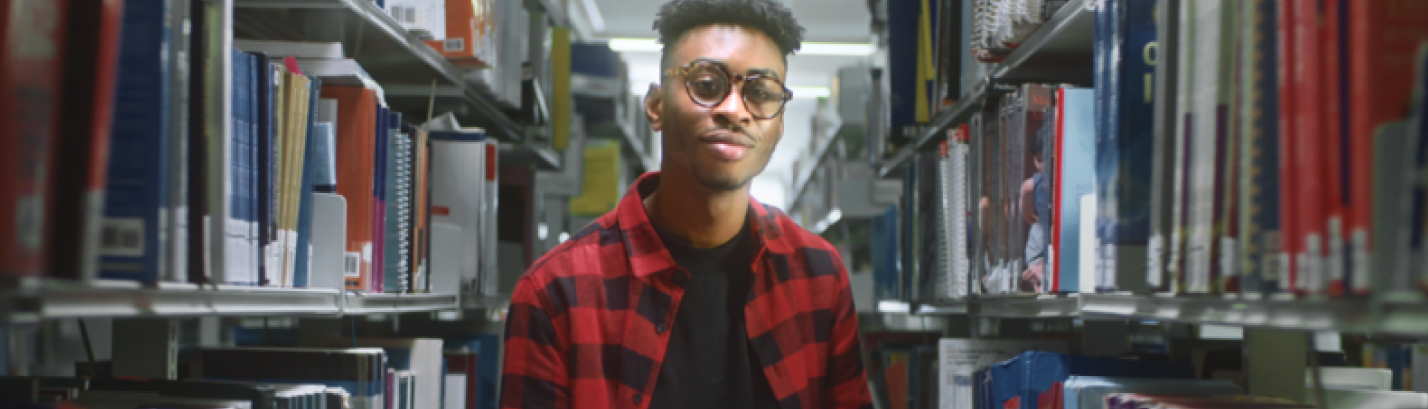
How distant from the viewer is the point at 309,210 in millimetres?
1329

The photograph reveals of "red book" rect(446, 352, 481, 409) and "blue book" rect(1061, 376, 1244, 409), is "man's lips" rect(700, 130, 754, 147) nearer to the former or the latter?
"blue book" rect(1061, 376, 1244, 409)

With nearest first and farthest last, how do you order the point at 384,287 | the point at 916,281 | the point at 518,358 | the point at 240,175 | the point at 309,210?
1. the point at 240,175
2. the point at 309,210
3. the point at 518,358
4. the point at 384,287
5. the point at 916,281

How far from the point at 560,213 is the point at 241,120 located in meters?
3.09

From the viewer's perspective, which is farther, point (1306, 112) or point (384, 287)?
point (384, 287)

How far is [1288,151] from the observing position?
68 centimetres

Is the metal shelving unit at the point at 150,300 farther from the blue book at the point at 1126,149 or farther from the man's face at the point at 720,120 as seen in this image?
the blue book at the point at 1126,149

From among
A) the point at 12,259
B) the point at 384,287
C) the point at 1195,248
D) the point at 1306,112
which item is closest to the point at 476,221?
the point at 384,287

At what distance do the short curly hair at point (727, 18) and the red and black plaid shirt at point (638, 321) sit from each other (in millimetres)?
291

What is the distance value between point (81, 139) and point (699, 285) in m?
0.97

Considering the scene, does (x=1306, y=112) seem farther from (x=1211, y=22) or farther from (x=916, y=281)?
(x=916, y=281)

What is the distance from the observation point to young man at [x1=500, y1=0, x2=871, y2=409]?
1475 mm

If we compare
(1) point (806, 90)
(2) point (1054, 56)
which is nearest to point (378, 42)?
(2) point (1054, 56)

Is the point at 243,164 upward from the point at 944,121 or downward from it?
downward

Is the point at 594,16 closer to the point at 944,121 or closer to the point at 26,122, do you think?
the point at 944,121
